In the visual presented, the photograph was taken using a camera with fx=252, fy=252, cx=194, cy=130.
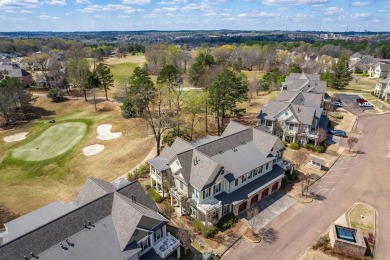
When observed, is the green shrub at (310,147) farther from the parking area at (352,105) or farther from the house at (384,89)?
the house at (384,89)

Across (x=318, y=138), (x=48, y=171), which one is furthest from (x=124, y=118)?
(x=318, y=138)

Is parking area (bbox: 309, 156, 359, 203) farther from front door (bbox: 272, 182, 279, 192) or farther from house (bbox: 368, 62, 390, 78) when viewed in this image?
house (bbox: 368, 62, 390, 78)

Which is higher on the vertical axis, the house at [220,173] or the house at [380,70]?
the house at [380,70]

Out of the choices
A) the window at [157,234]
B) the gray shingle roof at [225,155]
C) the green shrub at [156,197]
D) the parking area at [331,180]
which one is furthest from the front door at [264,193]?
the window at [157,234]

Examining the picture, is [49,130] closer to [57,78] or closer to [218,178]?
[57,78]

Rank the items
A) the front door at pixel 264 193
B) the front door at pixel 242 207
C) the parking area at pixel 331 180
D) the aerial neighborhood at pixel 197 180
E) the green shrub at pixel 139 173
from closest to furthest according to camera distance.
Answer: the aerial neighborhood at pixel 197 180
the front door at pixel 242 207
the front door at pixel 264 193
the parking area at pixel 331 180
the green shrub at pixel 139 173

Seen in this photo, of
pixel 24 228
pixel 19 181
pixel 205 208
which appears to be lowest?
pixel 19 181
